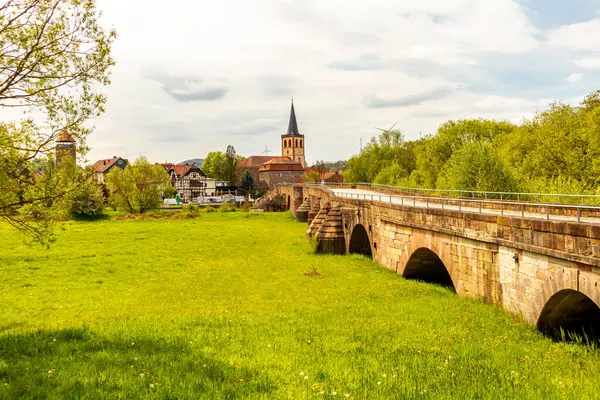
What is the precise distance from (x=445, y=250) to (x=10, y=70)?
14.9m

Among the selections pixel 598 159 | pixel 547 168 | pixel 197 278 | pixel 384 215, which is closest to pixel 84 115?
pixel 197 278

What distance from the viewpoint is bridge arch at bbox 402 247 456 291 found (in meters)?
20.0

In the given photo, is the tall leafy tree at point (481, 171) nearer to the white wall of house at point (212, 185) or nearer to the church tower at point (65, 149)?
the church tower at point (65, 149)

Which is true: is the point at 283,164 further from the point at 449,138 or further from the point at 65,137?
the point at 65,137

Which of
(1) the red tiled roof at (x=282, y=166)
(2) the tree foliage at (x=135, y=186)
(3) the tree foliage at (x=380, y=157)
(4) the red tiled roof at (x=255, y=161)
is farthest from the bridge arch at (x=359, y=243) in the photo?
(4) the red tiled roof at (x=255, y=161)

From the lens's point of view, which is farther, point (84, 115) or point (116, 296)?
point (116, 296)

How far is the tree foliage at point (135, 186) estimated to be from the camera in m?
65.4

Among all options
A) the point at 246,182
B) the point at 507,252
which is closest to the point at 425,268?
the point at 507,252

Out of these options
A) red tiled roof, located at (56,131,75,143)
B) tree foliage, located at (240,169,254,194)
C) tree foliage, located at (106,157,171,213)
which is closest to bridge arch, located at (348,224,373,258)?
red tiled roof, located at (56,131,75,143)

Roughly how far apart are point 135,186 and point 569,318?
63.6 m

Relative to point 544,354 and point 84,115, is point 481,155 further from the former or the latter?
point 84,115

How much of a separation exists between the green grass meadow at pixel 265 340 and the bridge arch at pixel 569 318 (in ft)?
1.78

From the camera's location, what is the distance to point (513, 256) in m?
12.9

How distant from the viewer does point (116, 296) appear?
1897 cm
